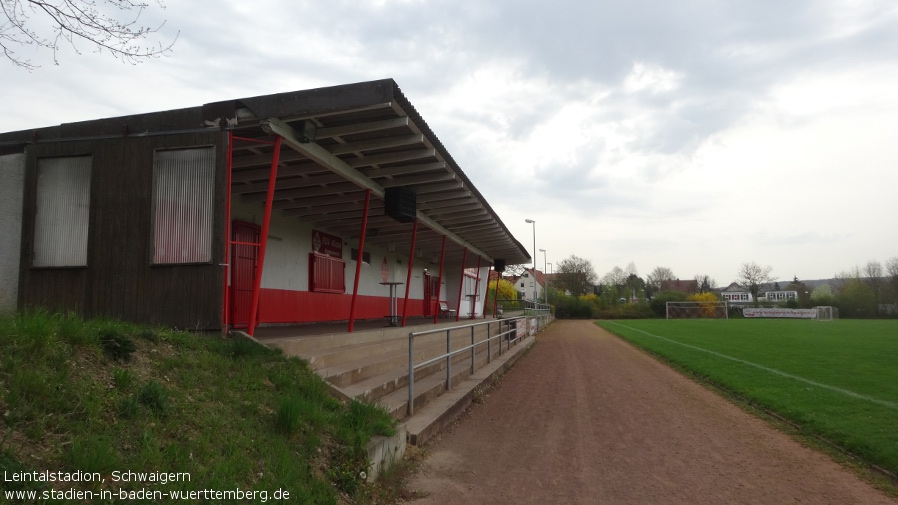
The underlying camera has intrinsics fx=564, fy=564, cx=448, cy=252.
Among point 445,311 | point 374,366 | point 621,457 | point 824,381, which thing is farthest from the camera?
point 445,311

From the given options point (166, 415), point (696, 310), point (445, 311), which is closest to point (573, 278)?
point (696, 310)

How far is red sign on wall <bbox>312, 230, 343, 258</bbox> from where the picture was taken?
13.5 meters

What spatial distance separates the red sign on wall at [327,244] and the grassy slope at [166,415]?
8036mm

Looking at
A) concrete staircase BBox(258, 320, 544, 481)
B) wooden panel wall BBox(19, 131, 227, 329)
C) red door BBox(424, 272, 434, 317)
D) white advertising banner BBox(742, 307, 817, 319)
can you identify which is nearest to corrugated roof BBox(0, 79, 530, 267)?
wooden panel wall BBox(19, 131, 227, 329)

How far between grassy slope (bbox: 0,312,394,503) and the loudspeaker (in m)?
5.77

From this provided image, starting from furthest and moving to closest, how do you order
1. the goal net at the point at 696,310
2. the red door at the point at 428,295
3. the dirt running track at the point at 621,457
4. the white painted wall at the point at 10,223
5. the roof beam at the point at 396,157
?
the goal net at the point at 696,310 < the red door at the point at 428,295 < the roof beam at the point at 396,157 < the white painted wall at the point at 10,223 < the dirt running track at the point at 621,457

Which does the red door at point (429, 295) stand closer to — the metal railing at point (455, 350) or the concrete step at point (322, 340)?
the metal railing at point (455, 350)

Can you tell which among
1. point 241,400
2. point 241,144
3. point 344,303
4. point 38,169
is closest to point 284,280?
point 344,303

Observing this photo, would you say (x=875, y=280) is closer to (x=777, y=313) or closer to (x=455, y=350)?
(x=777, y=313)

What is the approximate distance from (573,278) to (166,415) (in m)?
73.9

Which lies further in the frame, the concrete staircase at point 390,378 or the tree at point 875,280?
the tree at point 875,280

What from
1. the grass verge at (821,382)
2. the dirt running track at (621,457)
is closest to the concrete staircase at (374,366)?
the dirt running track at (621,457)

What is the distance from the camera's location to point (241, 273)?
10.0 metres

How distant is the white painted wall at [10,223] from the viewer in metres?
7.23
